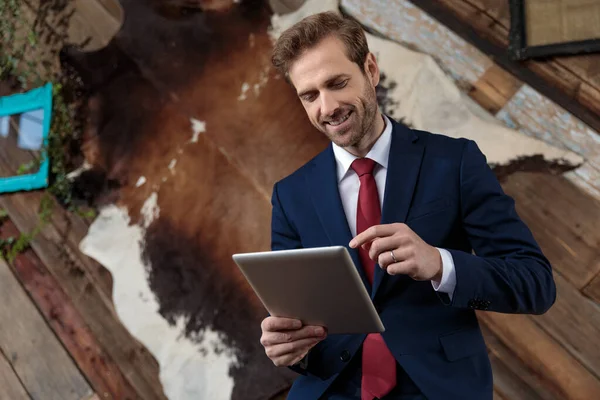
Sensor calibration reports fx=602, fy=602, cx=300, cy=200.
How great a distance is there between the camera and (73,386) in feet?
7.54

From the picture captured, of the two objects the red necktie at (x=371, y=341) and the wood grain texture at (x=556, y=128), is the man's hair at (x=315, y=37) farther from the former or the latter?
the wood grain texture at (x=556, y=128)

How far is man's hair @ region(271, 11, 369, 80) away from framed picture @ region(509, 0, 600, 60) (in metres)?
0.73

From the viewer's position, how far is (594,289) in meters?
1.63

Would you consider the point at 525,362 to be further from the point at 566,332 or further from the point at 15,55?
the point at 15,55

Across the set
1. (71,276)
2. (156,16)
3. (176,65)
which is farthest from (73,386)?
(156,16)

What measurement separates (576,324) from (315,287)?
99 centimetres

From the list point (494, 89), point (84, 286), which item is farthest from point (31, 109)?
point (494, 89)

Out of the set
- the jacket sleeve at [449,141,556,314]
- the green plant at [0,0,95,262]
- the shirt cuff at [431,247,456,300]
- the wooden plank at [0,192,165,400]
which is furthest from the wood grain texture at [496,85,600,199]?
the green plant at [0,0,95,262]

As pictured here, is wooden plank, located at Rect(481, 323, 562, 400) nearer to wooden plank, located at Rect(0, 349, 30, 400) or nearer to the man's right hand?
the man's right hand

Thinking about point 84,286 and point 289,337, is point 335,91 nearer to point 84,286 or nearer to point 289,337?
point 289,337

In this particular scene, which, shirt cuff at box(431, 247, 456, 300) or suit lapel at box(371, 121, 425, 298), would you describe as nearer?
shirt cuff at box(431, 247, 456, 300)

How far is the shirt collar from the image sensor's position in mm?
1250

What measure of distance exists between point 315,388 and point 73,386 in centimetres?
148

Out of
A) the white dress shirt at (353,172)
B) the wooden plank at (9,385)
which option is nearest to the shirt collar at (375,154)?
the white dress shirt at (353,172)
